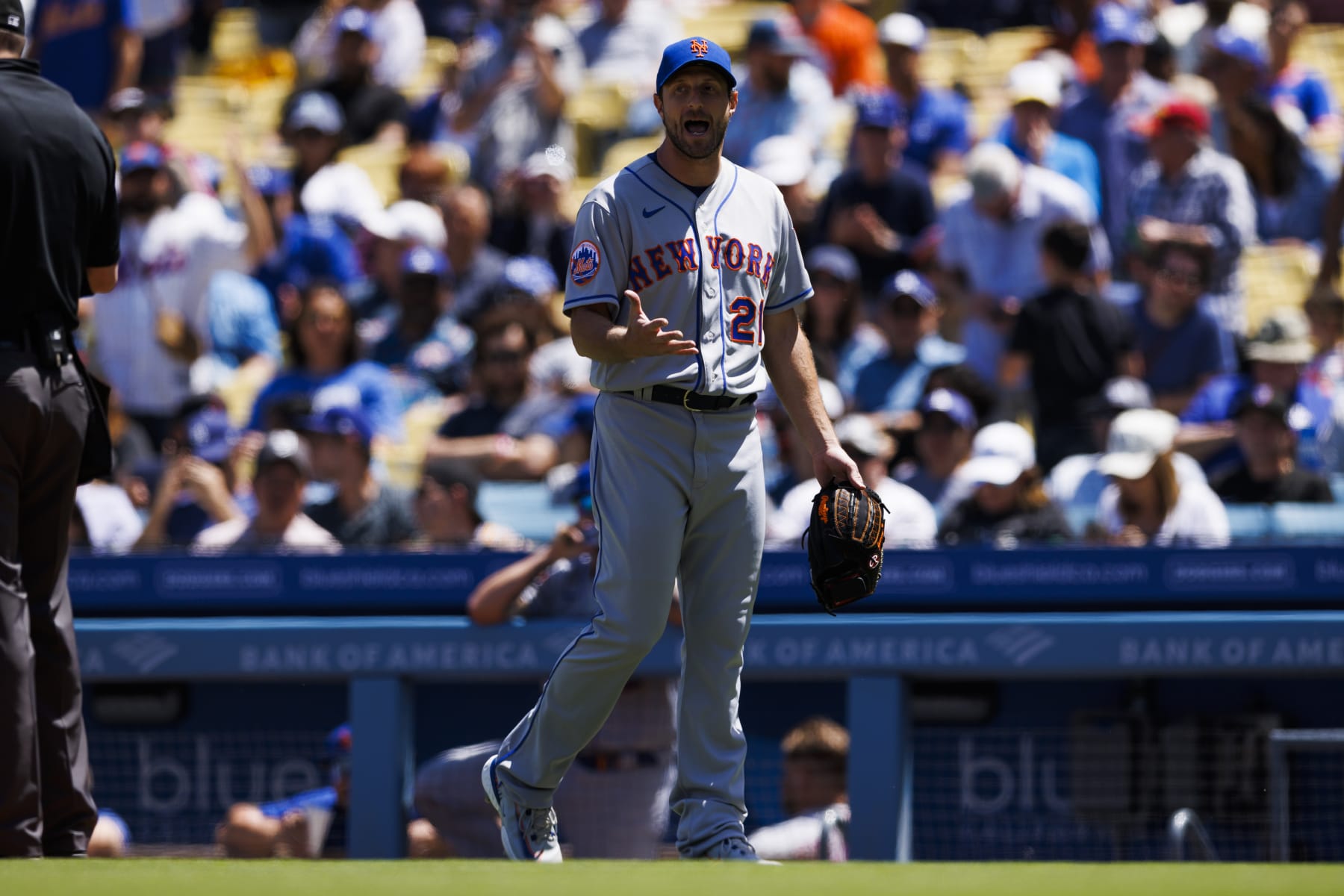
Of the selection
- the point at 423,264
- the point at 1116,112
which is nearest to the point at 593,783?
the point at 423,264

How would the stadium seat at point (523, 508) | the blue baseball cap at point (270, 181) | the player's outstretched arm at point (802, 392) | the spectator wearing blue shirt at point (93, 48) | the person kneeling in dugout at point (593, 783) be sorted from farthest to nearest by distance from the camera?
the spectator wearing blue shirt at point (93, 48)
the blue baseball cap at point (270, 181)
the stadium seat at point (523, 508)
the person kneeling in dugout at point (593, 783)
the player's outstretched arm at point (802, 392)

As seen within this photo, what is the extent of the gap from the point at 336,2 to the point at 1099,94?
584 centimetres

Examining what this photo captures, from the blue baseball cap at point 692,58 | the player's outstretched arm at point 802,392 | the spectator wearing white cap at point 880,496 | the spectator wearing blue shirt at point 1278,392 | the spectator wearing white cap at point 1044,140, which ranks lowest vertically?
the spectator wearing white cap at point 880,496

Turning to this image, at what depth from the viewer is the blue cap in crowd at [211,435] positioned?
29.6 ft

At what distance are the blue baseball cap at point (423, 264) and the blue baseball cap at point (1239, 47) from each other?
4.30 metres

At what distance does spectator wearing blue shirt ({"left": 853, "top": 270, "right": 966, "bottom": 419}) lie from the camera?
8719 millimetres

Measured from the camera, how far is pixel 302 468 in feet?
25.3

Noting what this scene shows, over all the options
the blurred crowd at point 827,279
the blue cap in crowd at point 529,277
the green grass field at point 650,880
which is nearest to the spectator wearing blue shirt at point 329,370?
the blurred crowd at point 827,279

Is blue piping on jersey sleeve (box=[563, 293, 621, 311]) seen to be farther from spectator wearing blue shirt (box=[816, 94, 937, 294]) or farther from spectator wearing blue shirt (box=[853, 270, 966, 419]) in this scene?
spectator wearing blue shirt (box=[816, 94, 937, 294])

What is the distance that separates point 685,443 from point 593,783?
2003mm

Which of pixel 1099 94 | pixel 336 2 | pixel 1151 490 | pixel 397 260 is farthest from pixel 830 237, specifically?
pixel 336 2

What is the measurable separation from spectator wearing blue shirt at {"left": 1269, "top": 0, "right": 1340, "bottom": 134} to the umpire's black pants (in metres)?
7.67

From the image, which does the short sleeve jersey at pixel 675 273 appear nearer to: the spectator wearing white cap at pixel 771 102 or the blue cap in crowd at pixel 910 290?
the blue cap in crowd at pixel 910 290

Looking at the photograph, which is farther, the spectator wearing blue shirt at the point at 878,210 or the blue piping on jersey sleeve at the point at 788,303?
the spectator wearing blue shirt at the point at 878,210
